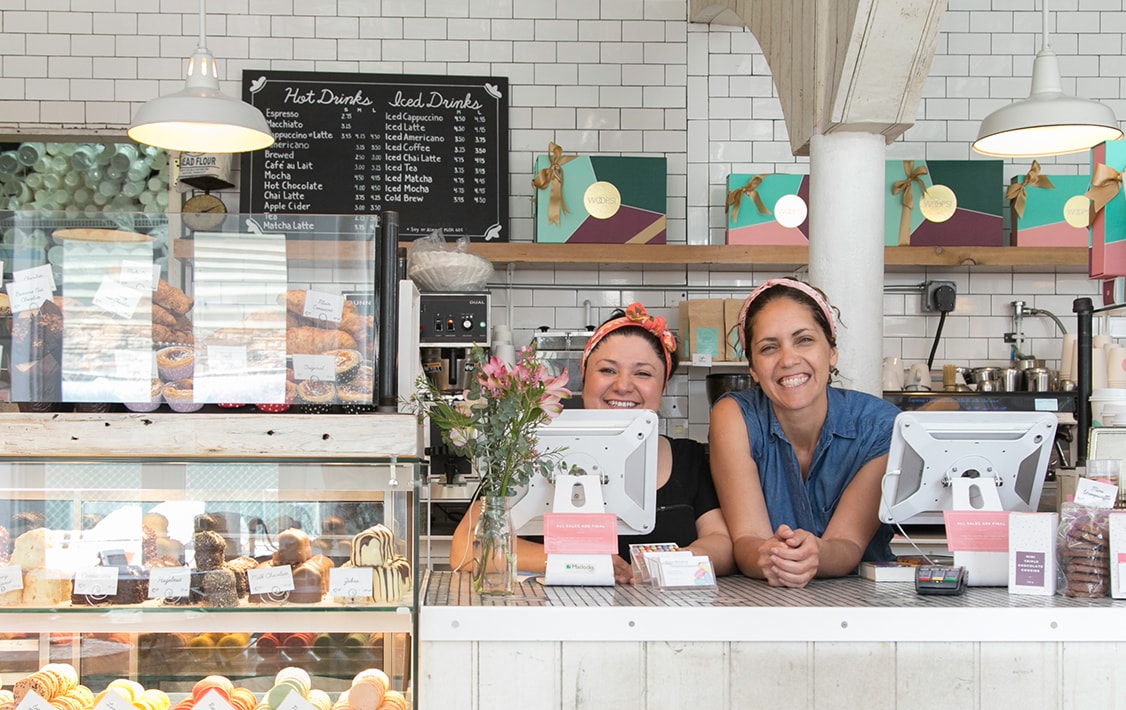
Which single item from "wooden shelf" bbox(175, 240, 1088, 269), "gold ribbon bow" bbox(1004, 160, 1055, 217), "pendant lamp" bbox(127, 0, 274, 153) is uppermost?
"gold ribbon bow" bbox(1004, 160, 1055, 217)

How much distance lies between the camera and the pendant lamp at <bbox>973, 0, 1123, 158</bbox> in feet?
10.4

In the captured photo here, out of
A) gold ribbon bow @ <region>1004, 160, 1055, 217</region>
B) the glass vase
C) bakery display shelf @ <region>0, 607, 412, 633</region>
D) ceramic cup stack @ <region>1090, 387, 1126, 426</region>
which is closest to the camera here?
bakery display shelf @ <region>0, 607, 412, 633</region>

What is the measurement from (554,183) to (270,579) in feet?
10.9

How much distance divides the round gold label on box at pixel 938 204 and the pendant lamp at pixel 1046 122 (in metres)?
1.46

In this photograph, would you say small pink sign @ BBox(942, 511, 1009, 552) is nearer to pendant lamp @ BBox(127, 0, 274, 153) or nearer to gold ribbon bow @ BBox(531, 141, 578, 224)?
pendant lamp @ BBox(127, 0, 274, 153)

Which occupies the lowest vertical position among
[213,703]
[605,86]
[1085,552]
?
[213,703]

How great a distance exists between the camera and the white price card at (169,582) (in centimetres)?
190

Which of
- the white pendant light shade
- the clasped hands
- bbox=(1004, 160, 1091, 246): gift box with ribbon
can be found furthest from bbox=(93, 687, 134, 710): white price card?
bbox=(1004, 160, 1091, 246): gift box with ribbon

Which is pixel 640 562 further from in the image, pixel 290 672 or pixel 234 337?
pixel 234 337

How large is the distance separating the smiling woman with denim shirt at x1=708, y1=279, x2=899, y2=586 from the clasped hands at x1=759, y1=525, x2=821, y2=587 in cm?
26

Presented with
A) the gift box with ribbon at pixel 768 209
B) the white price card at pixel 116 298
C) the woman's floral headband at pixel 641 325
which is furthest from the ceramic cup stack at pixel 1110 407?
the gift box with ribbon at pixel 768 209

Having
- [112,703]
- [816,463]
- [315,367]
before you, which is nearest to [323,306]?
[315,367]

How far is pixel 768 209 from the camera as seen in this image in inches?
A: 201

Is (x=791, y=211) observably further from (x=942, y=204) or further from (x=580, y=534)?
(x=580, y=534)
